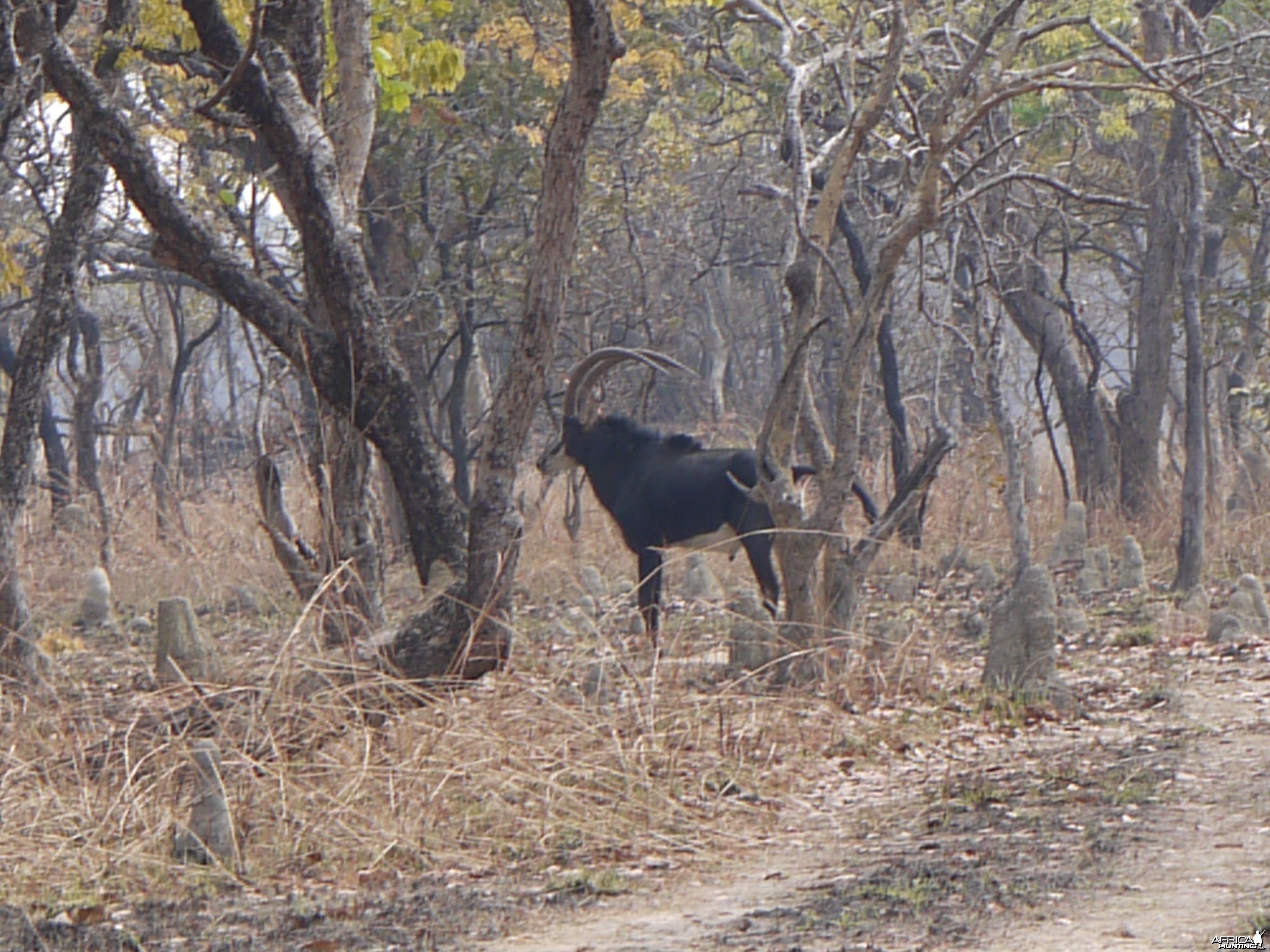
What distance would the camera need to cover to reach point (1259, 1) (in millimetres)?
14891

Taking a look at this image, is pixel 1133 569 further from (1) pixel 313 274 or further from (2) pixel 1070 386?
(1) pixel 313 274

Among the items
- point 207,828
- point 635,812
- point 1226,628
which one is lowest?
point 635,812

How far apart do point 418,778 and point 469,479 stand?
1115cm

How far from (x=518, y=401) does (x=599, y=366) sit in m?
3.50

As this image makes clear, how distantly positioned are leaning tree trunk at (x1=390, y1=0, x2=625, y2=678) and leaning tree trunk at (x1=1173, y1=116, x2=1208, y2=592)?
5.92 m

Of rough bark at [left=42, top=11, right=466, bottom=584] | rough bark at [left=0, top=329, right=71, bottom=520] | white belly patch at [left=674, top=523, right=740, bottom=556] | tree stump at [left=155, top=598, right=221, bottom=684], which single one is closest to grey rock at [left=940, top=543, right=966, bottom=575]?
white belly patch at [left=674, top=523, right=740, bottom=556]

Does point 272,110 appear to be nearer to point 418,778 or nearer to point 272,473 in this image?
point 272,473

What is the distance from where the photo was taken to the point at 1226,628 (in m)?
9.14

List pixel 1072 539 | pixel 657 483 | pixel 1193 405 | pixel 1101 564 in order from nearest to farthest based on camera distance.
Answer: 1. pixel 657 483
2. pixel 1193 405
3. pixel 1101 564
4. pixel 1072 539

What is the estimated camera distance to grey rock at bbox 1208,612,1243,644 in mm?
9094

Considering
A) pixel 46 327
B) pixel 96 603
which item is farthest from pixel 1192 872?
pixel 96 603

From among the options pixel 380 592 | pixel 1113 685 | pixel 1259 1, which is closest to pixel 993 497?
pixel 1259 1

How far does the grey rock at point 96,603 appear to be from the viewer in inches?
462

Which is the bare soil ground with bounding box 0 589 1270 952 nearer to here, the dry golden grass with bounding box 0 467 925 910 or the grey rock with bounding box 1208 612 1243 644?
the dry golden grass with bounding box 0 467 925 910
